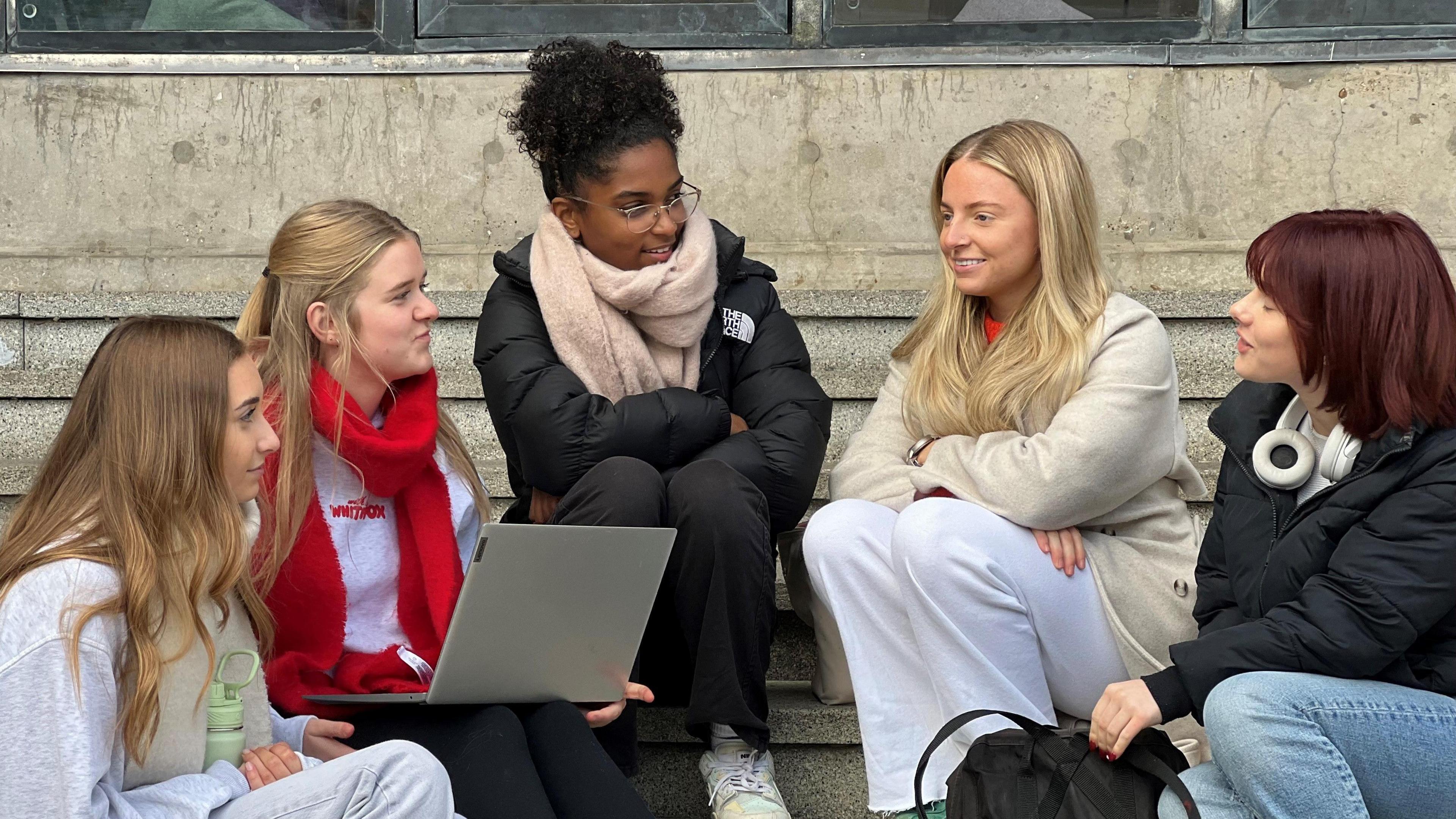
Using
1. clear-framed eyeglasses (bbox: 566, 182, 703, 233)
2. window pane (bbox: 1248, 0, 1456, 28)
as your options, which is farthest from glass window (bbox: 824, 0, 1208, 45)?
clear-framed eyeglasses (bbox: 566, 182, 703, 233)

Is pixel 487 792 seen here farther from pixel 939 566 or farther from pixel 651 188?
pixel 651 188

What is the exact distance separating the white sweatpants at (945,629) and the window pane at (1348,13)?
2.53 metres

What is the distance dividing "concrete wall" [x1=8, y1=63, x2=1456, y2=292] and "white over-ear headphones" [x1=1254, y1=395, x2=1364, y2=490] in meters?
2.03

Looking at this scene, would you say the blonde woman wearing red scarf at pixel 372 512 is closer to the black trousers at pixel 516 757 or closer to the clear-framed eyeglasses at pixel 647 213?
the black trousers at pixel 516 757

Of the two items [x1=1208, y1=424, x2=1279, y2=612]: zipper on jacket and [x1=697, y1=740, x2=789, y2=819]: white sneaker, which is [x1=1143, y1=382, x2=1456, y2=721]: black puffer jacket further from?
[x1=697, y1=740, x2=789, y2=819]: white sneaker

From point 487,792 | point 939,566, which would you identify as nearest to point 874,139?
point 939,566

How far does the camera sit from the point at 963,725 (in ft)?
6.99

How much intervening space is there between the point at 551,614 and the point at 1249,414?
3.61 feet

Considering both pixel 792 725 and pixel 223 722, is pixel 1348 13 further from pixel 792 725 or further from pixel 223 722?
pixel 223 722

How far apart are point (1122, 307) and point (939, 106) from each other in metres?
1.88

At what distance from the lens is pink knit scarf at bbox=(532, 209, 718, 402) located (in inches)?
105

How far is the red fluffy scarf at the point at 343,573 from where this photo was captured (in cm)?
214

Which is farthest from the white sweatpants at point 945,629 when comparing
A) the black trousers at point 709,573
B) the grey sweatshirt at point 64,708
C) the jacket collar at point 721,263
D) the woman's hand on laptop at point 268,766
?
the grey sweatshirt at point 64,708

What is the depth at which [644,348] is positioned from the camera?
271 centimetres
